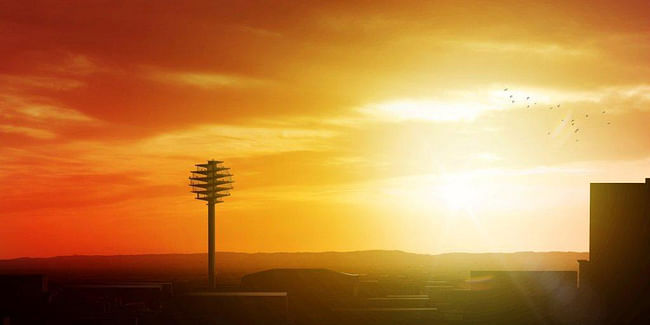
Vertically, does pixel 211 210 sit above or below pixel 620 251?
above

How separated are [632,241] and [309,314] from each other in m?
49.6

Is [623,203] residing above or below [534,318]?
above

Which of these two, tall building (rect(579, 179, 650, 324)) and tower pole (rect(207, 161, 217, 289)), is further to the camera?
tower pole (rect(207, 161, 217, 289))

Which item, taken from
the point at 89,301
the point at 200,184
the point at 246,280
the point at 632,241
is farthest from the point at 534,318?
the point at 89,301

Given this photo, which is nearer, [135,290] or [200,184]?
[135,290]

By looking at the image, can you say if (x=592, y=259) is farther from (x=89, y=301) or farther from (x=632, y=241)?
(x=89, y=301)

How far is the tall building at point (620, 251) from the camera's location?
3890 inches

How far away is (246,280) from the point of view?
135 metres

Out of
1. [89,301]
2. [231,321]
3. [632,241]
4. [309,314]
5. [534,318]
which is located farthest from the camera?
[534,318]

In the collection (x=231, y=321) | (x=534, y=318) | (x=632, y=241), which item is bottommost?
(x=534, y=318)

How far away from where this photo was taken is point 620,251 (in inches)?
3976

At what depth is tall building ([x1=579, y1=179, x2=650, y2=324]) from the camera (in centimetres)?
9881

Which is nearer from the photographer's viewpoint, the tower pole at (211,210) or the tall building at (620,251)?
the tall building at (620,251)

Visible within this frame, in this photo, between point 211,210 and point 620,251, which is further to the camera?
point 211,210
